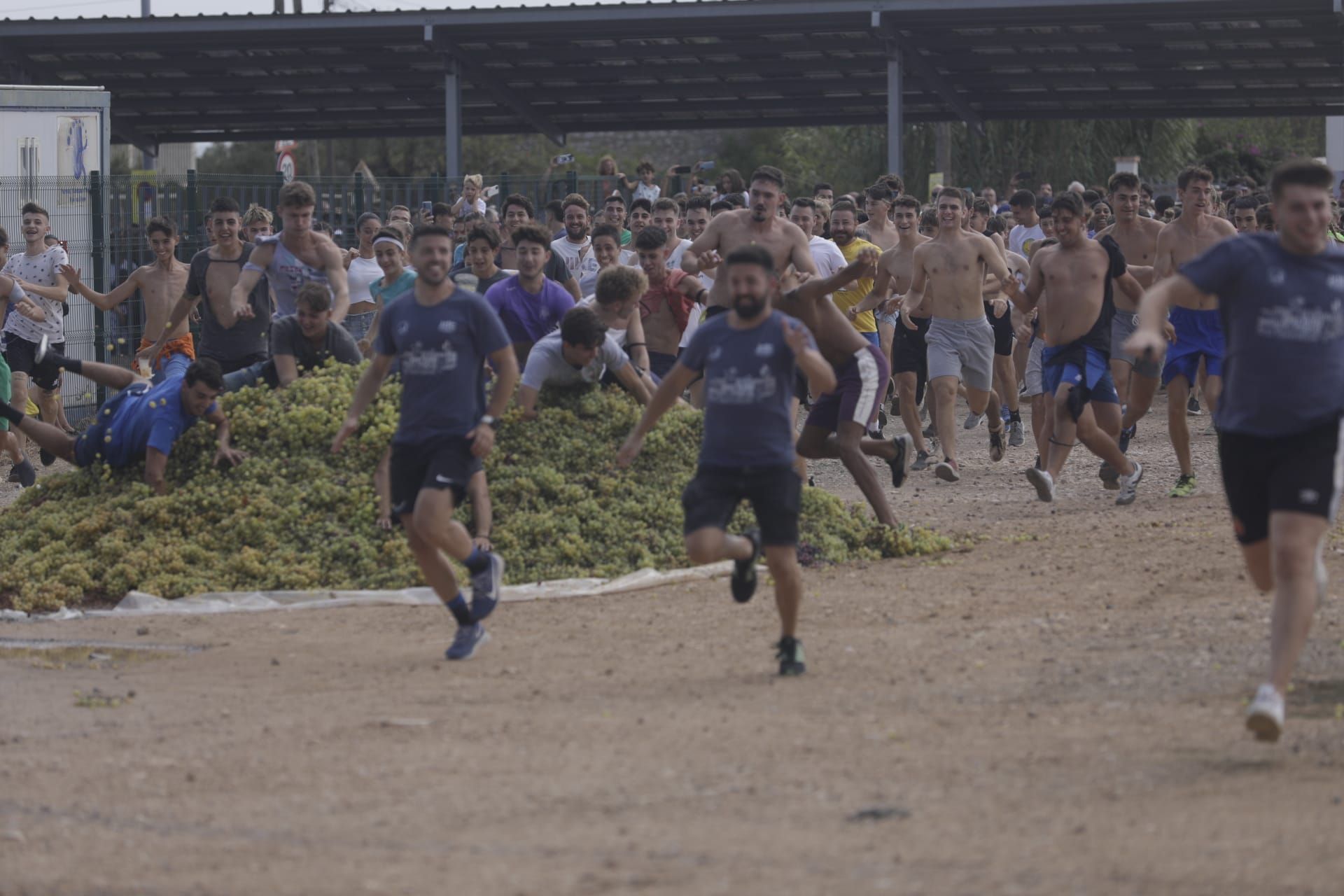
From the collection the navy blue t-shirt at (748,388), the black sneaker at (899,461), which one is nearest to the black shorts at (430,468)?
the navy blue t-shirt at (748,388)

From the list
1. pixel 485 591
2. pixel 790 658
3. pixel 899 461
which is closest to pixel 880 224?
pixel 899 461

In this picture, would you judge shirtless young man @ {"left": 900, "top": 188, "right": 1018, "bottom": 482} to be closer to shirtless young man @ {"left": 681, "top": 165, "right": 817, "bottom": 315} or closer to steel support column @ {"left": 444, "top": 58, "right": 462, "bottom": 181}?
shirtless young man @ {"left": 681, "top": 165, "right": 817, "bottom": 315}

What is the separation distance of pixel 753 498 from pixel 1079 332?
521 centimetres

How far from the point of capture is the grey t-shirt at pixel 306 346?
10414mm

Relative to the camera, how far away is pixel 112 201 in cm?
1825

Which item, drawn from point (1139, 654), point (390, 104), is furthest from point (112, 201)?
point (1139, 654)

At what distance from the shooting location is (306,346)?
413 inches

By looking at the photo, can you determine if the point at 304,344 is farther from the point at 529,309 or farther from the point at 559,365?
the point at 559,365

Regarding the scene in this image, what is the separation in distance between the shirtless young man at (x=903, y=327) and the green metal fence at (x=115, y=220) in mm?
6994

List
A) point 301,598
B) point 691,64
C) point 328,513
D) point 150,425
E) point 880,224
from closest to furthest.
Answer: point 301,598 → point 328,513 → point 150,425 → point 880,224 → point 691,64

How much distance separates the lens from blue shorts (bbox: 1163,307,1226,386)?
Result: 12.2 metres

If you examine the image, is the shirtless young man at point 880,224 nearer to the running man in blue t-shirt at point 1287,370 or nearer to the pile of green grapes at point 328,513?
the pile of green grapes at point 328,513

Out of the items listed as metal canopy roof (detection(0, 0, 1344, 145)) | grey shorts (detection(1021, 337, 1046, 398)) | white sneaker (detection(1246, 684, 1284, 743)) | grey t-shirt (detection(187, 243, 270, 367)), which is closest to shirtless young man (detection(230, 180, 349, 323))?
grey t-shirt (detection(187, 243, 270, 367))

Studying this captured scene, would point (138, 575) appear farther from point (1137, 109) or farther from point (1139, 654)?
point (1137, 109)
